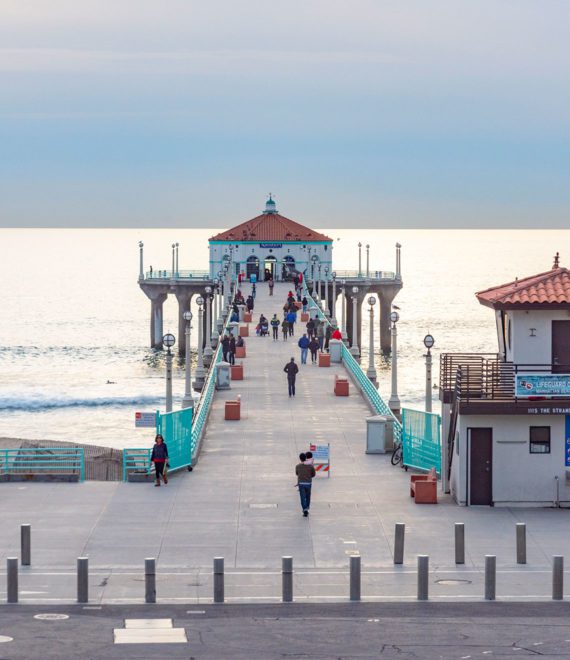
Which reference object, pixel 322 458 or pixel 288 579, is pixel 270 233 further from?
pixel 288 579

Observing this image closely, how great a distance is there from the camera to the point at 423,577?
20.7 metres

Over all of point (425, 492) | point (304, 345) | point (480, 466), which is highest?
point (304, 345)

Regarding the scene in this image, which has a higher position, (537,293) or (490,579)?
(537,293)

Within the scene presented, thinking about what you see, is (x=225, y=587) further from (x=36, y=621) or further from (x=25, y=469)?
(x=25, y=469)

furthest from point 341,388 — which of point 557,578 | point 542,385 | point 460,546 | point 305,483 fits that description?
point 557,578

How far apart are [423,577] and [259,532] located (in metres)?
5.47

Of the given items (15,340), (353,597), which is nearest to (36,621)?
(353,597)

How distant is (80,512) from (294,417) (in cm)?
1410

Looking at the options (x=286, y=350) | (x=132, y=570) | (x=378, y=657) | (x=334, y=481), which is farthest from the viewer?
(x=286, y=350)

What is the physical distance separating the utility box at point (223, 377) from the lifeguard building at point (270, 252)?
253 ft

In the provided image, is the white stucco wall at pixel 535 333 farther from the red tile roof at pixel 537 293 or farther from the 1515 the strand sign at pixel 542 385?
the 1515 the strand sign at pixel 542 385

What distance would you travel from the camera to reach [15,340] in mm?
135125

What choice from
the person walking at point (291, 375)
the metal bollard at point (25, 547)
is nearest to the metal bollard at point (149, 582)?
the metal bollard at point (25, 547)

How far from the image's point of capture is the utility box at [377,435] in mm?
34250
